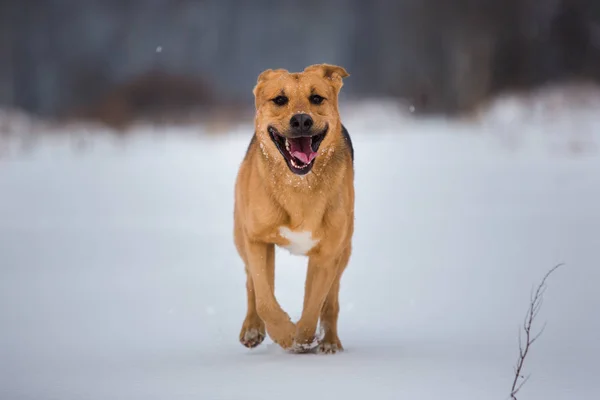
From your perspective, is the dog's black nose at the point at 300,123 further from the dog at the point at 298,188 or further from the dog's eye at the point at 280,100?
the dog's eye at the point at 280,100

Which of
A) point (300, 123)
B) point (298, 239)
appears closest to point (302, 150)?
point (300, 123)

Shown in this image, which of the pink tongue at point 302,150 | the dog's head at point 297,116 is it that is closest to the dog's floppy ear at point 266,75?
the dog's head at point 297,116

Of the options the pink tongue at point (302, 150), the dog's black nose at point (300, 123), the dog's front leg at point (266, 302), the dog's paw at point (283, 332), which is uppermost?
the dog's black nose at point (300, 123)

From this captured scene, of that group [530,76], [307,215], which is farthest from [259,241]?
[530,76]

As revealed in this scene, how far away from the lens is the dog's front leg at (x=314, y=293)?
5.10 m

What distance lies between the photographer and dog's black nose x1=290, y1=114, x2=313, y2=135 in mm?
4574

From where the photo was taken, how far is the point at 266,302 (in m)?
5.05

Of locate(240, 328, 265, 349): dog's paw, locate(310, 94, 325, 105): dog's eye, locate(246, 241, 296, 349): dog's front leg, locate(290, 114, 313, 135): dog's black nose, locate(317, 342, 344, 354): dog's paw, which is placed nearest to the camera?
locate(290, 114, 313, 135): dog's black nose

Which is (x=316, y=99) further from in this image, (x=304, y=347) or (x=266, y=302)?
(x=304, y=347)

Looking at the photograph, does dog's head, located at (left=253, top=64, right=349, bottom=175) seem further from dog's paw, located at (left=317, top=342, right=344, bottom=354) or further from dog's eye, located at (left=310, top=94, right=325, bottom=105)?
dog's paw, located at (left=317, top=342, right=344, bottom=354)

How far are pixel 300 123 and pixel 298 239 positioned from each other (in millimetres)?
775

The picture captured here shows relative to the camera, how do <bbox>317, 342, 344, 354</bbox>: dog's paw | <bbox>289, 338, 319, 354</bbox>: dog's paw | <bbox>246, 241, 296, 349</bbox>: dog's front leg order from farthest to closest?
<bbox>317, 342, 344, 354</bbox>: dog's paw
<bbox>289, 338, 319, 354</bbox>: dog's paw
<bbox>246, 241, 296, 349</bbox>: dog's front leg

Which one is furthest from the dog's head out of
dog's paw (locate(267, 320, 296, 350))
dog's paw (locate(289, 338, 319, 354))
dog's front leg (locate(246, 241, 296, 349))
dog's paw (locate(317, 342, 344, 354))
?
dog's paw (locate(317, 342, 344, 354))

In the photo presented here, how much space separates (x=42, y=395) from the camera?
4.38 metres
